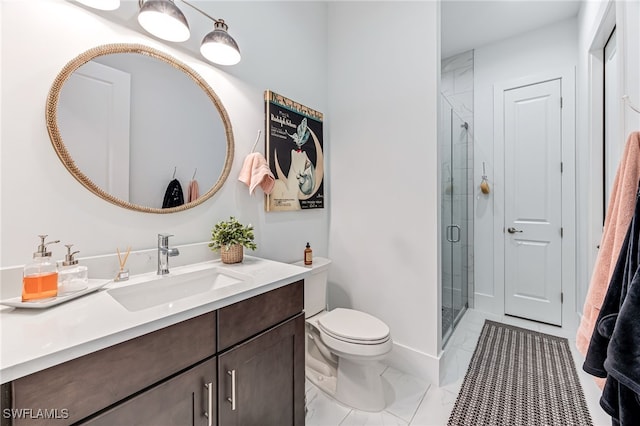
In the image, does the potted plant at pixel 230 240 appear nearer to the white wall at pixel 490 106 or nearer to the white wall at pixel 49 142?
the white wall at pixel 49 142

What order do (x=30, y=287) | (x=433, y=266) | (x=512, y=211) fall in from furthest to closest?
(x=512, y=211)
(x=433, y=266)
(x=30, y=287)

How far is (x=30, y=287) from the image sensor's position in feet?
2.70

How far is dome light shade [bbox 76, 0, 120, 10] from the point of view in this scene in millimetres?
1061

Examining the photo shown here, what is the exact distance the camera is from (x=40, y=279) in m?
0.83

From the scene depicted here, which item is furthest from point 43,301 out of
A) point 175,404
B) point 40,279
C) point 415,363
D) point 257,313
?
point 415,363

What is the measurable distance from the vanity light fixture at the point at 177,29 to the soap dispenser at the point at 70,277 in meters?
0.98

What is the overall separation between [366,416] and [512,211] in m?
2.35

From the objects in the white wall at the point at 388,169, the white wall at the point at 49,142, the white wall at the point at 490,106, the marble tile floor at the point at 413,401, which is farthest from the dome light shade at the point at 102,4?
the white wall at the point at 490,106

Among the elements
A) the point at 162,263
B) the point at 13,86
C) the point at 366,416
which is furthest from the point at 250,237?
the point at 366,416

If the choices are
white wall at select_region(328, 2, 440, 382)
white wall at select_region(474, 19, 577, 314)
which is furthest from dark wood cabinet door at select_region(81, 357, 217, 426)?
white wall at select_region(474, 19, 577, 314)

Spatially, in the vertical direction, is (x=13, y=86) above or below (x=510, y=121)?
below

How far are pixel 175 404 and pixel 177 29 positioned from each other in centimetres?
148

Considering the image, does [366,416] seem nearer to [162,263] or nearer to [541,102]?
[162,263]

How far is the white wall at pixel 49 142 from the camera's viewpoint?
93 centimetres
